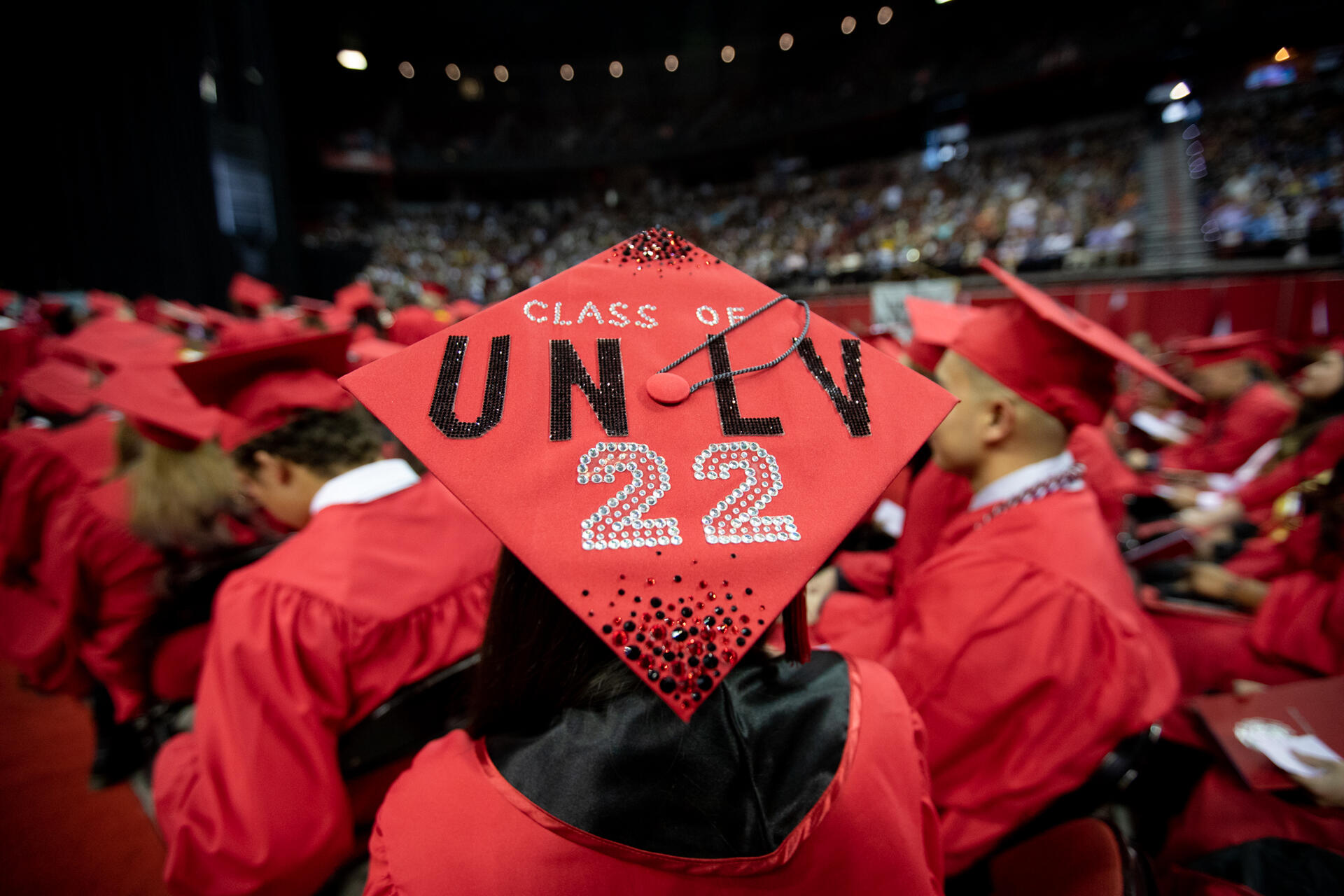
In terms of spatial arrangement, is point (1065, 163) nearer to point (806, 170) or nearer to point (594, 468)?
point (806, 170)

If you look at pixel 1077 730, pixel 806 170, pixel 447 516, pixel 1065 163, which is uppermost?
pixel 806 170

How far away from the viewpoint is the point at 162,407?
1790 mm

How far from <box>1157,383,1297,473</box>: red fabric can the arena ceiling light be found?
23110mm

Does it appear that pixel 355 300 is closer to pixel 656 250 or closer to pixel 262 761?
pixel 262 761

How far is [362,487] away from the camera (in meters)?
1.57

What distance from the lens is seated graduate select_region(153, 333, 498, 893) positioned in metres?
1.14

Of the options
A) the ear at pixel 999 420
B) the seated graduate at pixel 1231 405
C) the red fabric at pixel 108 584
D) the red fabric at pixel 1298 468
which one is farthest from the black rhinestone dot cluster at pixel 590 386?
the seated graduate at pixel 1231 405

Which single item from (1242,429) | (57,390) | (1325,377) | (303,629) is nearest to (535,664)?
(303,629)

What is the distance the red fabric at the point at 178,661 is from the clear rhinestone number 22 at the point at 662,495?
7.15 feet

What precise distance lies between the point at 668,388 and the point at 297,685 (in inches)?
42.7

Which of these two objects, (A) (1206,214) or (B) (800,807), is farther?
(A) (1206,214)

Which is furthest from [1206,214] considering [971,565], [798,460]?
[798,460]

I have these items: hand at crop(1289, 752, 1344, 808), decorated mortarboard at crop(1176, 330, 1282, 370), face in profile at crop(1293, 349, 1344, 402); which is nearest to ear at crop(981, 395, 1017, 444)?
hand at crop(1289, 752, 1344, 808)

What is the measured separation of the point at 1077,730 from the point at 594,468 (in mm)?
1324
